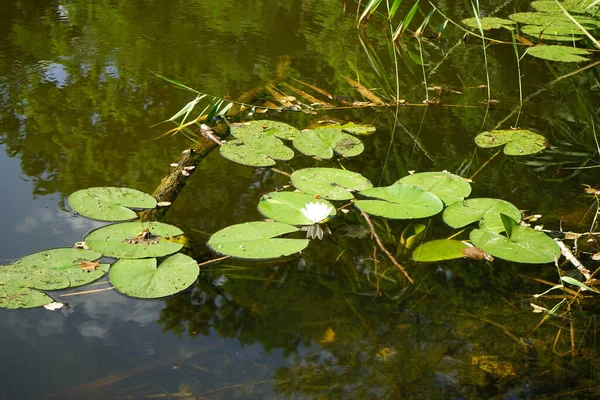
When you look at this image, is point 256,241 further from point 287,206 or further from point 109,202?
point 109,202

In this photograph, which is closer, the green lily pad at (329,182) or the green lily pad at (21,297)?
the green lily pad at (21,297)

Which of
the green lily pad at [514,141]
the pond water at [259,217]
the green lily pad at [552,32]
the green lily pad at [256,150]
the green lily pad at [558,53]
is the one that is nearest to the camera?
the pond water at [259,217]

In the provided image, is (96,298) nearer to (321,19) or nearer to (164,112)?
(164,112)

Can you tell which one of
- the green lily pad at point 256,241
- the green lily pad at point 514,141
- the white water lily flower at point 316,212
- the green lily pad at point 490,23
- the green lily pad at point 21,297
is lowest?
the green lily pad at point 21,297

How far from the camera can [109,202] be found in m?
2.05

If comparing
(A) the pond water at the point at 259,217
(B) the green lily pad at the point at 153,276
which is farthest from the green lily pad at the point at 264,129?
(B) the green lily pad at the point at 153,276

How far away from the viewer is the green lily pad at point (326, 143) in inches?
100

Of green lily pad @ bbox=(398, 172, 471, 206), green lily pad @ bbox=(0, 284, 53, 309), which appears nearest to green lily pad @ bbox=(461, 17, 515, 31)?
green lily pad @ bbox=(398, 172, 471, 206)

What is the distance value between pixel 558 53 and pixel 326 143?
199 cm

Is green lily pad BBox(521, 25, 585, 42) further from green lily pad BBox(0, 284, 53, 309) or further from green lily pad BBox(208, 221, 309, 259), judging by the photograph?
green lily pad BBox(0, 284, 53, 309)

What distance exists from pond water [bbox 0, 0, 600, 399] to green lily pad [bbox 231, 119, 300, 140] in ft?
0.57

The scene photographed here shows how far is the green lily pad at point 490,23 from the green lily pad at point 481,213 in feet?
7.62

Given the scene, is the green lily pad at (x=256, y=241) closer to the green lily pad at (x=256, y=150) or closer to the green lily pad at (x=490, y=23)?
the green lily pad at (x=256, y=150)

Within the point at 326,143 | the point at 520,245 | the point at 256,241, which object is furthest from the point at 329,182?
the point at 520,245
